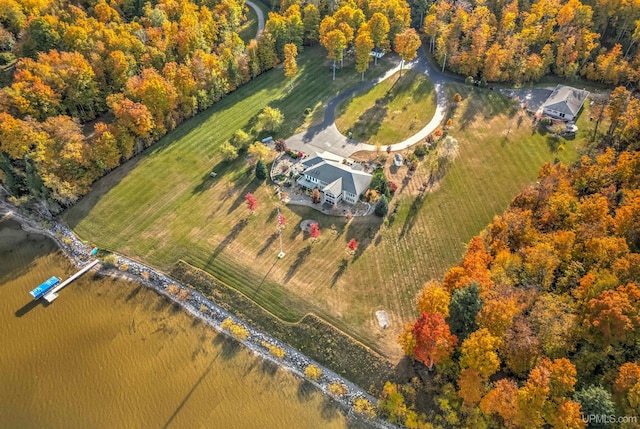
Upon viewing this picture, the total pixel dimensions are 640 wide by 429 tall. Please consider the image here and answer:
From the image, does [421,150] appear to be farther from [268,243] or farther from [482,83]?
[268,243]

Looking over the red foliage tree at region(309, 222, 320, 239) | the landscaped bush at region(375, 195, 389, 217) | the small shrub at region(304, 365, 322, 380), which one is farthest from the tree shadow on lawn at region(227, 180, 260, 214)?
the small shrub at region(304, 365, 322, 380)

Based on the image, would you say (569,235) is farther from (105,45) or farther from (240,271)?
(105,45)

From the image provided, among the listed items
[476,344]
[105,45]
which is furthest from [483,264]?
[105,45]

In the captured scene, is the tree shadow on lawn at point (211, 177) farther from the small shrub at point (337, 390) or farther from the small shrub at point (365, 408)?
the small shrub at point (365, 408)

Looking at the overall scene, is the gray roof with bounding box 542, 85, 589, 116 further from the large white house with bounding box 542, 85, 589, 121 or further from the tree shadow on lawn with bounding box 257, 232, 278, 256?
the tree shadow on lawn with bounding box 257, 232, 278, 256

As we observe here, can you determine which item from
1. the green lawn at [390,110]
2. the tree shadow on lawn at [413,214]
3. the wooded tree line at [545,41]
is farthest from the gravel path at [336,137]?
the tree shadow on lawn at [413,214]
